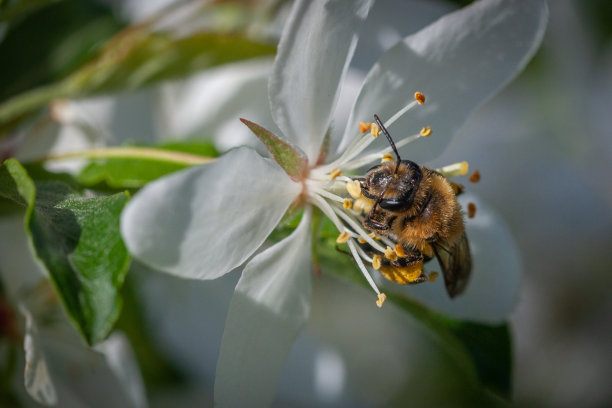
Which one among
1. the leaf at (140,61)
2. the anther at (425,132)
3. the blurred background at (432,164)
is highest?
the leaf at (140,61)

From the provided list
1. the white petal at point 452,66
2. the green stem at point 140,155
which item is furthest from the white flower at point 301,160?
the green stem at point 140,155

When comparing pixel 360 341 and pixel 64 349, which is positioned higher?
pixel 64 349

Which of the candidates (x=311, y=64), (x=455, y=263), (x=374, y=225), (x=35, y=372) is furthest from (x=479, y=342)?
(x=35, y=372)

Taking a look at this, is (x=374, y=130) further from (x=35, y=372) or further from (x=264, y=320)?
(x=35, y=372)

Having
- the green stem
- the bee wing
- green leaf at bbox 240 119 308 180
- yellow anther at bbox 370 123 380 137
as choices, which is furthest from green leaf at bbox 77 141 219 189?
the bee wing

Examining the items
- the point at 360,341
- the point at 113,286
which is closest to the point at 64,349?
the point at 113,286

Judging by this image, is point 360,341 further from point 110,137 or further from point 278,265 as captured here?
point 278,265

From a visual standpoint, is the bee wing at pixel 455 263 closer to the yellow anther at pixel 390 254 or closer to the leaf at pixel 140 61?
the yellow anther at pixel 390 254
